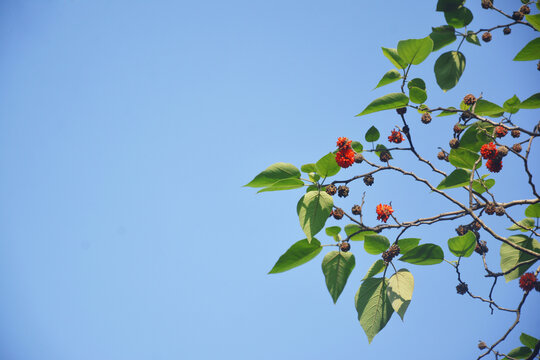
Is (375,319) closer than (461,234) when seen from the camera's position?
Yes

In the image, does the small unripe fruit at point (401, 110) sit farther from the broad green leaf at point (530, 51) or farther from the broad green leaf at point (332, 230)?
the broad green leaf at point (332, 230)

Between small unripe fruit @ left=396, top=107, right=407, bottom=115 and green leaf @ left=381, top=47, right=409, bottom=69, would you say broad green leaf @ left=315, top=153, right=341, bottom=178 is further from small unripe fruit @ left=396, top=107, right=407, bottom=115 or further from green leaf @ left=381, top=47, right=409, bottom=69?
green leaf @ left=381, top=47, right=409, bottom=69

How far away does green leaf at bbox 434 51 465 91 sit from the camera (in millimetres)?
2225

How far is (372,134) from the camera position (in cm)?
236

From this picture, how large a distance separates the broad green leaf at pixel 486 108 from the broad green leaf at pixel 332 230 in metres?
1.28

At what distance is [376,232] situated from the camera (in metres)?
2.03

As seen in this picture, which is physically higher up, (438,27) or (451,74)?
(438,27)

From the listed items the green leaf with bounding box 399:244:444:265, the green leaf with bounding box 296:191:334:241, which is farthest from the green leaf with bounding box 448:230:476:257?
the green leaf with bounding box 296:191:334:241

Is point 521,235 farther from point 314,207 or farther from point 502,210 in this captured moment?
point 314,207

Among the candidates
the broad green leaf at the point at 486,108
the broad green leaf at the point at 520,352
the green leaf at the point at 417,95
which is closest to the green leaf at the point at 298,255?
the green leaf at the point at 417,95

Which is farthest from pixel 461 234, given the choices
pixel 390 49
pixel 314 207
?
pixel 390 49

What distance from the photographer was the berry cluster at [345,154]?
223 centimetres

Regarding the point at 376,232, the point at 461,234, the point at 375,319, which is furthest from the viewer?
the point at 461,234

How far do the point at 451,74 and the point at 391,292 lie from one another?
1437 millimetres
